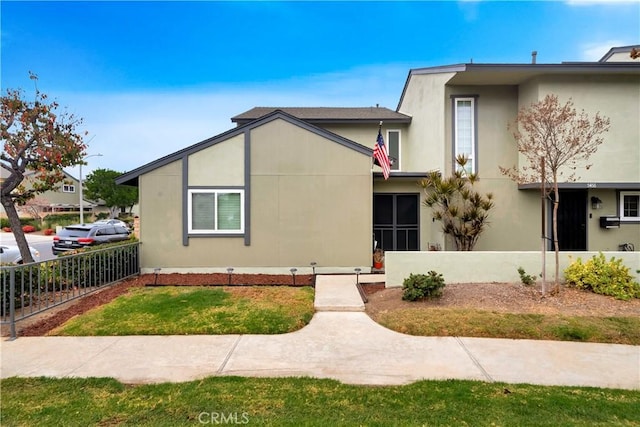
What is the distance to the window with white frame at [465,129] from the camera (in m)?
10.6

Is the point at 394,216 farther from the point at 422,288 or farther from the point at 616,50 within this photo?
the point at 616,50

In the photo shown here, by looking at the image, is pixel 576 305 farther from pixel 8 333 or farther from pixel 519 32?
pixel 519 32

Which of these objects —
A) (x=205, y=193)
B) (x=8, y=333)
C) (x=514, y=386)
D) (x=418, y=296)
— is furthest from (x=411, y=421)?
(x=205, y=193)

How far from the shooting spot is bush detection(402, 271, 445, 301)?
22.2 feet

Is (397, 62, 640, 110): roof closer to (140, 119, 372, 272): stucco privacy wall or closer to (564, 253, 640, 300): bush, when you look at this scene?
(140, 119, 372, 272): stucco privacy wall

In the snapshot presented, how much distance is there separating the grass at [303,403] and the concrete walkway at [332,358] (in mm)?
249

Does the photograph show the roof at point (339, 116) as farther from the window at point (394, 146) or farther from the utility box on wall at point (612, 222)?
the utility box on wall at point (612, 222)

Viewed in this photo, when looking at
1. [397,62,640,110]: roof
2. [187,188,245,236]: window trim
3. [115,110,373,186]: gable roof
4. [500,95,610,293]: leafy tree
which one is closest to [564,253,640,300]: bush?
[500,95,610,293]: leafy tree

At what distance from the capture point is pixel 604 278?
7.11m

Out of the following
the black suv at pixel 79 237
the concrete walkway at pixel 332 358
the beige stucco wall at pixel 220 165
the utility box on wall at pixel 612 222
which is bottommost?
the concrete walkway at pixel 332 358

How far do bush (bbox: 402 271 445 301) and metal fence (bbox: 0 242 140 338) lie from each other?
6674 millimetres

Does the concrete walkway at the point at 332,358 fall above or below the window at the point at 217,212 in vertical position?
below

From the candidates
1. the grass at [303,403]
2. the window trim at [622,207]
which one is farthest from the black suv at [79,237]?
the window trim at [622,207]

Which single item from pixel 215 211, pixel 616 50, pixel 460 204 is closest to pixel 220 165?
pixel 215 211
